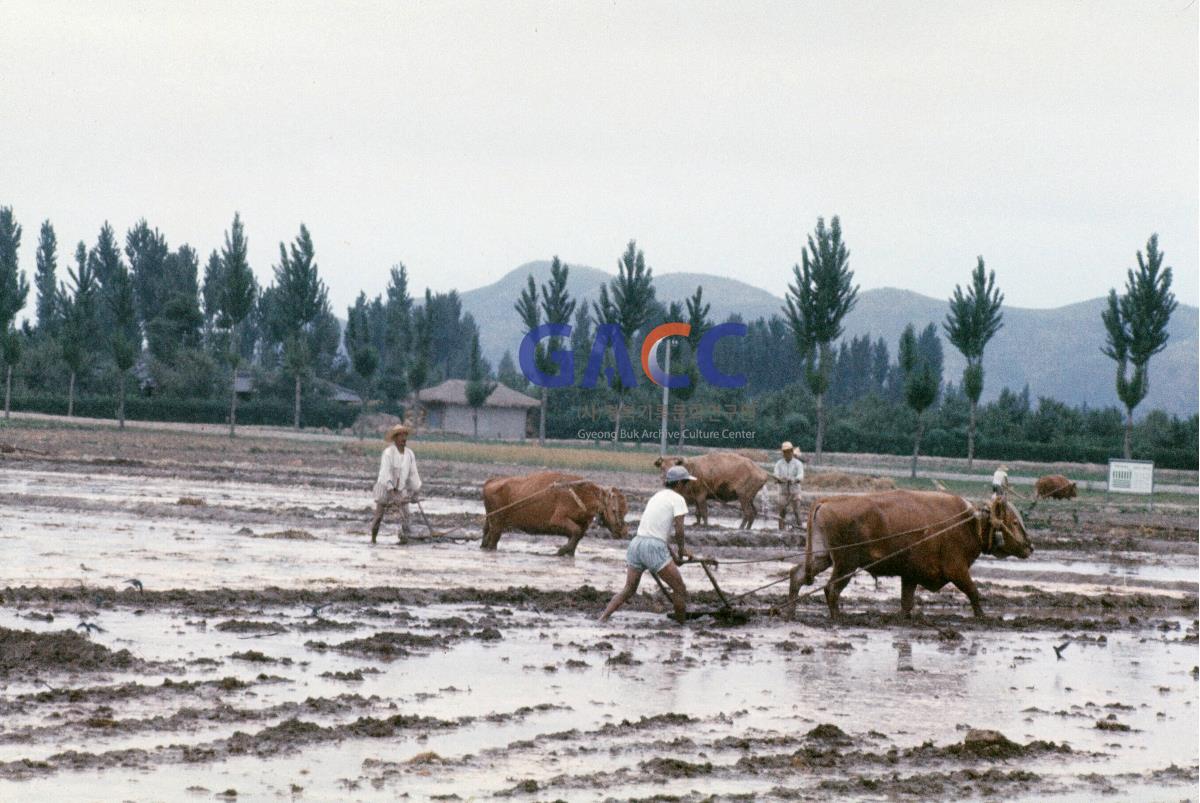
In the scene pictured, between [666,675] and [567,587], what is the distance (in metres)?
5.70

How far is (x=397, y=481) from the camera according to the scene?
72.4 ft

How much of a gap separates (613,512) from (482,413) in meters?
74.5

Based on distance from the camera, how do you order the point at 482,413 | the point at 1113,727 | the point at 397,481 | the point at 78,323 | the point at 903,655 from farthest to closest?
1. the point at 482,413
2. the point at 78,323
3. the point at 397,481
4. the point at 903,655
5. the point at 1113,727

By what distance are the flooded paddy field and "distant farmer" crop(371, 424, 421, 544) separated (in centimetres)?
51

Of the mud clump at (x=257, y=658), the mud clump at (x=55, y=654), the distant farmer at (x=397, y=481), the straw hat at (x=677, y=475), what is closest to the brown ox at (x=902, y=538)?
the straw hat at (x=677, y=475)

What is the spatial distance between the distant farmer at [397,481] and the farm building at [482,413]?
7318 centimetres

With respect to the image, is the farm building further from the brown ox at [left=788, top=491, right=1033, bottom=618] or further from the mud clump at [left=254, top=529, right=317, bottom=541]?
the brown ox at [left=788, top=491, right=1033, bottom=618]

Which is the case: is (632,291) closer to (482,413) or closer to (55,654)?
(482,413)

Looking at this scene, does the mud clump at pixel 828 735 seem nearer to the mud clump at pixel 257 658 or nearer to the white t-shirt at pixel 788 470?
the mud clump at pixel 257 658

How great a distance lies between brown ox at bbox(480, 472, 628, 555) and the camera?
71.9ft

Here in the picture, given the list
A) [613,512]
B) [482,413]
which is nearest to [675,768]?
[613,512]

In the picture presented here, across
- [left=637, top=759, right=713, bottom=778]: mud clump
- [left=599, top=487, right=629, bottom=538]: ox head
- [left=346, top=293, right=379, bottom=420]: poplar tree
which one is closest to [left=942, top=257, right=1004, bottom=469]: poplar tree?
Result: [left=346, top=293, right=379, bottom=420]: poplar tree

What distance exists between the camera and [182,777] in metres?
8.50

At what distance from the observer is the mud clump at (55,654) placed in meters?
11.4
